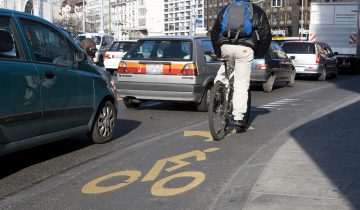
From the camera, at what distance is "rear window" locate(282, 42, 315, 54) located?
21.6 metres

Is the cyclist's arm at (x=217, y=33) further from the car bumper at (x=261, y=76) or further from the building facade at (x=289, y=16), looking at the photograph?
the building facade at (x=289, y=16)

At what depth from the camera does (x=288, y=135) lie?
748cm

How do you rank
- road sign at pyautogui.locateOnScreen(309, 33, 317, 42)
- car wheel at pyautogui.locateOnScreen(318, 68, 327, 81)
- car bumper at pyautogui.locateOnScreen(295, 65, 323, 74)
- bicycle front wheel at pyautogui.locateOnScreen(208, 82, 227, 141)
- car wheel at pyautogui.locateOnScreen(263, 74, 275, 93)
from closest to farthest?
bicycle front wheel at pyautogui.locateOnScreen(208, 82, 227, 141) < car wheel at pyautogui.locateOnScreen(263, 74, 275, 93) < car bumper at pyautogui.locateOnScreen(295, 65, 323, 74) < car wheel at pyautogui.locateOnScreen(318, 68, 327, 81) < road sign at pyautogui.locateOnScreen(309, 33, 317, 42)

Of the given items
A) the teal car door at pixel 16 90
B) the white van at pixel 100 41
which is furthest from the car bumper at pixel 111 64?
the teal car door at pixel 16 90

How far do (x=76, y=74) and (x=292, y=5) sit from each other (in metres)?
119

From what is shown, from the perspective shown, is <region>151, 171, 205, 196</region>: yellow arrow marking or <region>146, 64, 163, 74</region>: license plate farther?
<region>146, 64, 163, 74</region>: license plate

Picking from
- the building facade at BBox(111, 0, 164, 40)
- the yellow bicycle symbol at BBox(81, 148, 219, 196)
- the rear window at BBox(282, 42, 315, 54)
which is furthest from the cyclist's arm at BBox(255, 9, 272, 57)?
the building facade at BBox(111, 0, 164, 40)

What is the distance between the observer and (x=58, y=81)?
615cm

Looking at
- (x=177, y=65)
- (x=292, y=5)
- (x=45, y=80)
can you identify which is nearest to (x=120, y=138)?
(x=45, y=80)

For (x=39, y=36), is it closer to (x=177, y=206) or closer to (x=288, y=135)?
(x=177, y=206)

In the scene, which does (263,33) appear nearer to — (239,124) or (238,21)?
(238,21)

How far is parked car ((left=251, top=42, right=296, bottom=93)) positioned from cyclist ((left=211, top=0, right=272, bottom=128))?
8.45 meters

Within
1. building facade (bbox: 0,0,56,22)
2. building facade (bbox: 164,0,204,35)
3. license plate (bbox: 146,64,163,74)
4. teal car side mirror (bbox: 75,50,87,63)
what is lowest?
license plate (bbox: 146,64,163,74)

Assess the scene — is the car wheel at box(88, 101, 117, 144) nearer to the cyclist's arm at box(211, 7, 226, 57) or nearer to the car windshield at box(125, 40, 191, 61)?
the cyclist's arm at box(211, 7, 226, 57)
